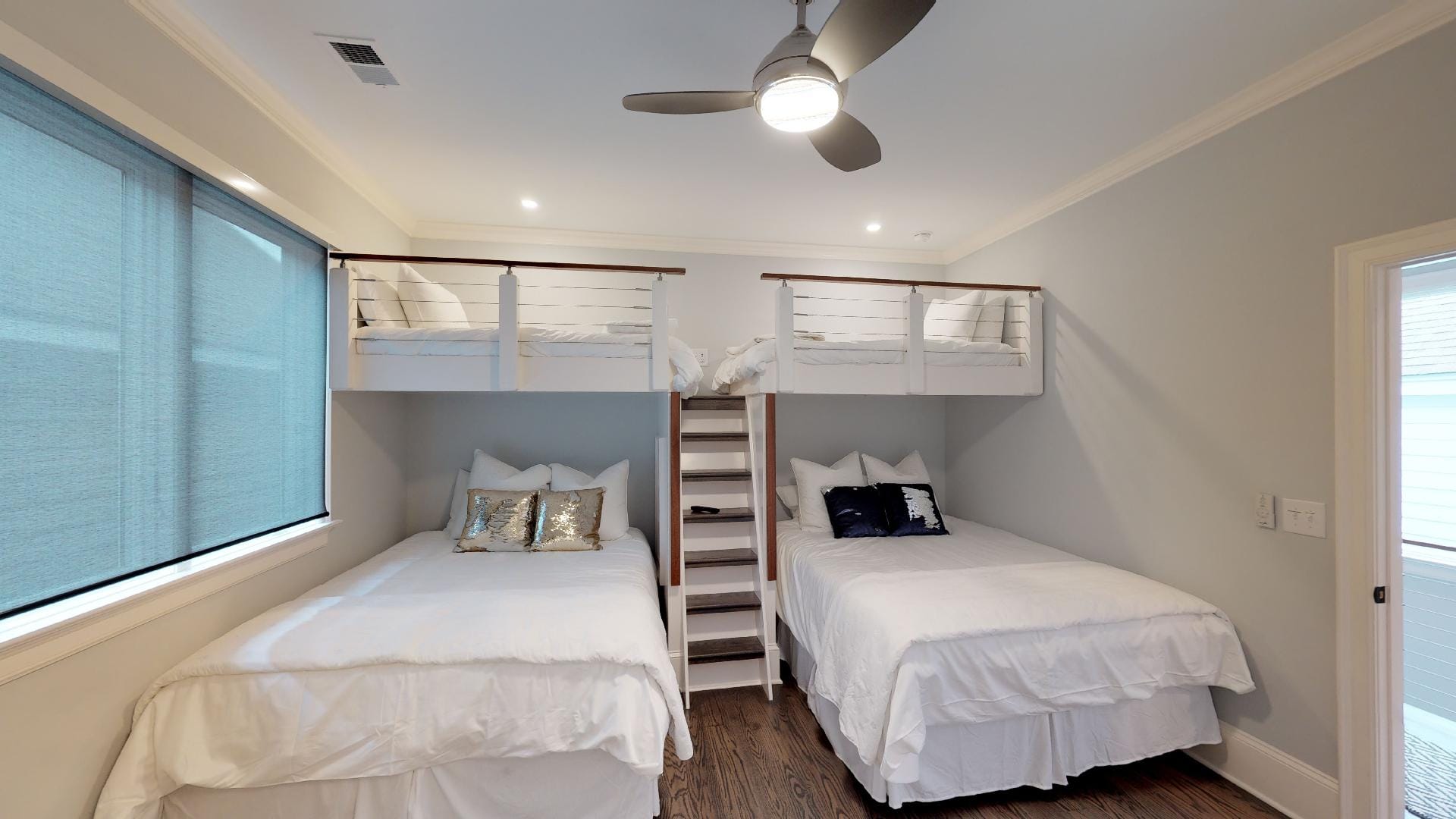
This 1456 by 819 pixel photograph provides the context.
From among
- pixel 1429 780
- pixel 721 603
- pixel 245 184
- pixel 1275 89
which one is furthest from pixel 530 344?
pixel 1429 780

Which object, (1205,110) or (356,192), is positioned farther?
(356,192)

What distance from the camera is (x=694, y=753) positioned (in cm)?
236

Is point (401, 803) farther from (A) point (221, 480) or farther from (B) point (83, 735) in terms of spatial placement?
(A) point (221, 480)

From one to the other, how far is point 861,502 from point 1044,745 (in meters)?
1.51

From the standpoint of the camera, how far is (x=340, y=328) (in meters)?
2.49

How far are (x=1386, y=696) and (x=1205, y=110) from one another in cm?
222

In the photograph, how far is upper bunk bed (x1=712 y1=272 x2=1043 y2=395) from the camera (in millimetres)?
2857

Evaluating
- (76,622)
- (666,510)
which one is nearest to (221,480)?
(76,622)

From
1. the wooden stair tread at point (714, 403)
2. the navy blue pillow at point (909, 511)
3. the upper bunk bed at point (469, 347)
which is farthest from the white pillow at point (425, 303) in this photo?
the navy blue pillow at point (909, 511)

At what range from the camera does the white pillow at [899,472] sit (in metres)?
3.72

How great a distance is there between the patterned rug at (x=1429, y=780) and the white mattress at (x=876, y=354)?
2.27m

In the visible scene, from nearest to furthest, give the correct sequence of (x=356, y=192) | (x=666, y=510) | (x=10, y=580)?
(x=10, y=580) → (x=356, y=192) → (x=666, y=510)

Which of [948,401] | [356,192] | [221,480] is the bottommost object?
[221,480]

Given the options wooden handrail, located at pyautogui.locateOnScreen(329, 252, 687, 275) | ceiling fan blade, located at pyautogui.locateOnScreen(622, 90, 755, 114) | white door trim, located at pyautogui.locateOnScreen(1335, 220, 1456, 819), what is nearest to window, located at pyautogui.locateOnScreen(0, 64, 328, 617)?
wooden handrail, located at pyautogui.locateOnScreen(329, 252, 687, 275)
